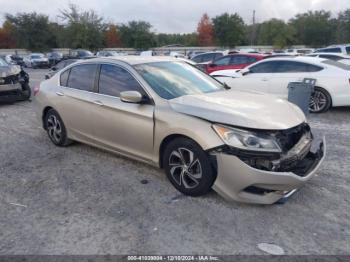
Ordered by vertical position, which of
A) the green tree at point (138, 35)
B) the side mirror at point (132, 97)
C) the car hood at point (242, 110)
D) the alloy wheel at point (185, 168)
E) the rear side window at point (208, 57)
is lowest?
the alloy wheel at point (185, 168)

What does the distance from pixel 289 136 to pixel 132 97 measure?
6.19 ft

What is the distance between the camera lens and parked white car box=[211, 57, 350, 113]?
319 inches

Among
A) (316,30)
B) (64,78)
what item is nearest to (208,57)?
(64,78)

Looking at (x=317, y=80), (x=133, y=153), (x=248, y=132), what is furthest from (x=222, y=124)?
(x=317, y=80)

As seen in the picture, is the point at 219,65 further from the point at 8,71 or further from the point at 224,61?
the point at 8,71

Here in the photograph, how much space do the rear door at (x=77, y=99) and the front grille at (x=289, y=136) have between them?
2.75 metres

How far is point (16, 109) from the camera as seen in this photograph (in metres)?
9.59

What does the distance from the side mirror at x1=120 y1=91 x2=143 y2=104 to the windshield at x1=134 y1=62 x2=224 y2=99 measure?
0.77 ft

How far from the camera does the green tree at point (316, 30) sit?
54.9m

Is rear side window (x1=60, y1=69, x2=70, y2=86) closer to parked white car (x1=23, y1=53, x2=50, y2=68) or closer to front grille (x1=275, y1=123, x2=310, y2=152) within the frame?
front grille (x1=275, y1=123, x2=310, y2=152)

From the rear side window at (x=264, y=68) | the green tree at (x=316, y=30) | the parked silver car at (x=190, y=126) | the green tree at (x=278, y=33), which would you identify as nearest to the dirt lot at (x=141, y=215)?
the parked silver car at (x=190, y=126)

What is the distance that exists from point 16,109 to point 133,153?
6593mm

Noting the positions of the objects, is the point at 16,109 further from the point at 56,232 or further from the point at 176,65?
the point at 56,232

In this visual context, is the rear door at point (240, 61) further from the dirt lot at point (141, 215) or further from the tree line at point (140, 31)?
the tree line at point (140, 31)
